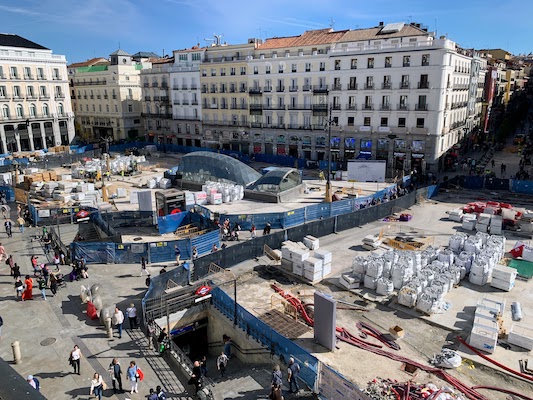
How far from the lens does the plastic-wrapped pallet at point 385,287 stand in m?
22.4

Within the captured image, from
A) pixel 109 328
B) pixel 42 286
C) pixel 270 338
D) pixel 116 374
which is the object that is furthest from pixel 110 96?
pixel 270 338

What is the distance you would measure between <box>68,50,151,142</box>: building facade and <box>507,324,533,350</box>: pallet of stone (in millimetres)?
81227

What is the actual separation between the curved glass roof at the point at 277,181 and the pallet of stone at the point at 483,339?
26.4m

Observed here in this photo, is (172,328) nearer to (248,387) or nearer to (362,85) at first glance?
(248,387)

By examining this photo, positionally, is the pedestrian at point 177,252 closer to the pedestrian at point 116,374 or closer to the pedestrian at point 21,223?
the pedestrian at point 116,374

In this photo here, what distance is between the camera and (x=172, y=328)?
21.9 meters

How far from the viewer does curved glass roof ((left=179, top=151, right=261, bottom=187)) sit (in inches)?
1813

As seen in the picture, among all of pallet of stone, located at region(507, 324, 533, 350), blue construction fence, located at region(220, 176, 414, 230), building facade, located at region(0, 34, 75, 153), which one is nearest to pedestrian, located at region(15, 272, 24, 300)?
blue construction fence, located at region(220, 176, 414, 230)

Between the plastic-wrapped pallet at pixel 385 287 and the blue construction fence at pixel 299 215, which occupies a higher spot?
the blue construction fence at pixel 299 215

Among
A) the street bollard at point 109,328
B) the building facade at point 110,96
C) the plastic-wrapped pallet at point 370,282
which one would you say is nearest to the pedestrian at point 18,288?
the street bollard at point 109,328

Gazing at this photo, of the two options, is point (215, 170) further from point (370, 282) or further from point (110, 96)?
point (110, 96)

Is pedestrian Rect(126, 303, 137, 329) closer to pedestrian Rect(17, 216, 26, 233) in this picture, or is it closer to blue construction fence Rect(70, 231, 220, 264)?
blue construction fence Rect(70, 231, 220, 264)

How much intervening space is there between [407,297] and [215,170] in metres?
30.0

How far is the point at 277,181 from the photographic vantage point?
4247 cm
